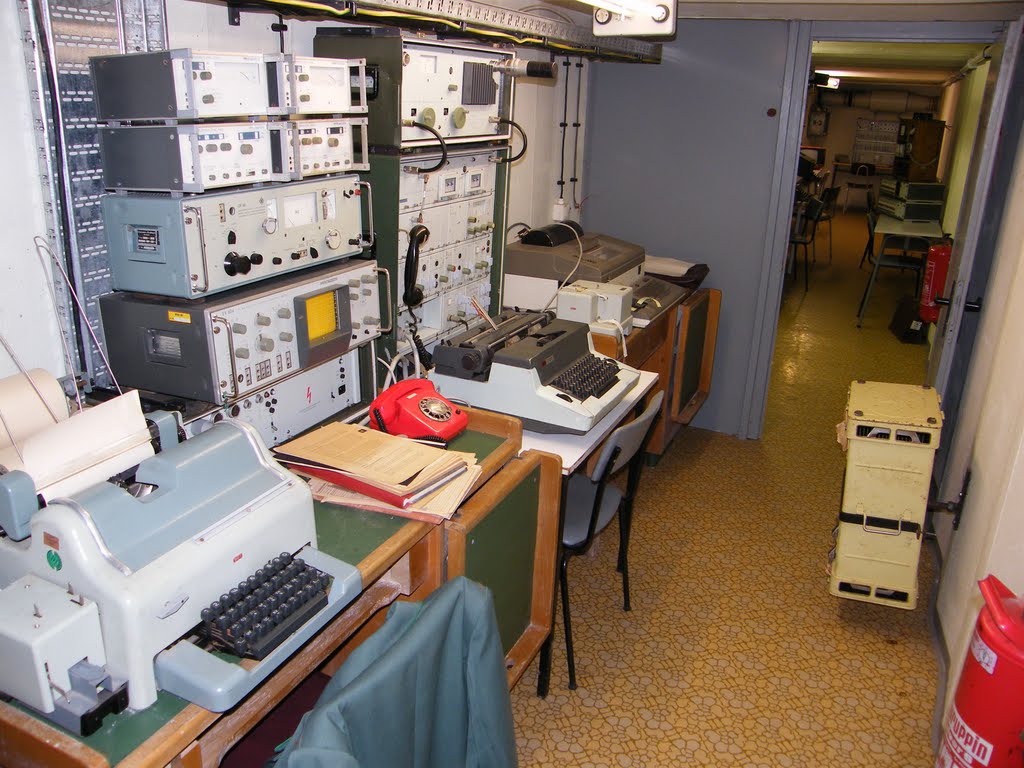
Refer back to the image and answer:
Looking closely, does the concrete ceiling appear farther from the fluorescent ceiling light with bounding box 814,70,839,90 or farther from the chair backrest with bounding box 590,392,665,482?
the chair backrest with bounding box 590,392,665,482

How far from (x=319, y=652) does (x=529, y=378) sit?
1.09 metres

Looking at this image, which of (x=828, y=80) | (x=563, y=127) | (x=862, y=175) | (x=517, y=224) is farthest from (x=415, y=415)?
(x=862, y=175)

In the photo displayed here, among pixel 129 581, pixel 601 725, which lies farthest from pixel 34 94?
pixel 601 725

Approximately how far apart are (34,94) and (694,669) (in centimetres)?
248

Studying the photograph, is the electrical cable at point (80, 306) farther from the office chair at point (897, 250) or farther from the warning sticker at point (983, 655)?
the office chair at point (897, 250)

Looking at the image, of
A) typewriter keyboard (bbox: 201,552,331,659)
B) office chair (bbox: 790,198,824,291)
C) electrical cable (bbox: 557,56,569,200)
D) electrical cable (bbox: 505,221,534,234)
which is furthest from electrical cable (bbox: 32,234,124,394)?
office chair (bbox: 790,198,824,291)

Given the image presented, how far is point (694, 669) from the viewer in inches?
105

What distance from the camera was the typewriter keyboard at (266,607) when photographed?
130 centimetres

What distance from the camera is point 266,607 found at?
4.48 feet

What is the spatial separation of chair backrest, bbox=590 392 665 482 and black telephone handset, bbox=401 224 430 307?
0.76m

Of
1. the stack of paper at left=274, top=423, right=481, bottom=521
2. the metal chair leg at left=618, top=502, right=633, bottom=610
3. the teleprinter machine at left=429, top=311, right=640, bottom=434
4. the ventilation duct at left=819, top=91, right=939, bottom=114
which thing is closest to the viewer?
the stack of paper at left=274, top=423, right=481, bottom=521

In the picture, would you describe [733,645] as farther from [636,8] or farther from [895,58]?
[895,58]

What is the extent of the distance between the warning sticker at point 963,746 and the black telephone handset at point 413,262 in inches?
74.1

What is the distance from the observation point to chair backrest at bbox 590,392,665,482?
238cm
